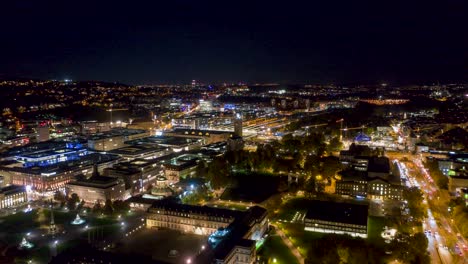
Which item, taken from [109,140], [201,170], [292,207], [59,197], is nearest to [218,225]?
[292,207]

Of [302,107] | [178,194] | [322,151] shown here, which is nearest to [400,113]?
[302,107]

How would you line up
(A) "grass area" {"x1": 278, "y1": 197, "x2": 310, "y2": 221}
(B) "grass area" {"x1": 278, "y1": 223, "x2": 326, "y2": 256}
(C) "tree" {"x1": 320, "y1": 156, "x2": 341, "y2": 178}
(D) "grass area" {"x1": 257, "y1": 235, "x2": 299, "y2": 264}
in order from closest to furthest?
(D) "grass area" {"x1": 257, "y1": 235, "x2": 299, "y2": 264} < (B) "grass area" {"x1": 278, "y1": 223, "x2": 326, "y2": 256} < (A) "grass area" {"x1": 278, "y1": 197, "x2": 310, "y2": 221} < (C) "tree" {"x1": 320, "y1": 156, "x2": 341, "y2": 178}

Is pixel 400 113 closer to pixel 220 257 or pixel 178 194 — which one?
pixel 178 194

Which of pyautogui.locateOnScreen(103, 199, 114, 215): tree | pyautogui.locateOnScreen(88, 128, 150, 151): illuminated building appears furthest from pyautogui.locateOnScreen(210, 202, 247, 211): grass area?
pyautogui.locateOnScreen(88, 128, 150, 151): illuminated building

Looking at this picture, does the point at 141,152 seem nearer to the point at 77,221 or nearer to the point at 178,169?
the point at 178,169

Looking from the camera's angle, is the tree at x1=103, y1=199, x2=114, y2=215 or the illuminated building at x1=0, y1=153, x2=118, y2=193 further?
the illuminated building at x1=0, y1=153, x2=118, y2=193

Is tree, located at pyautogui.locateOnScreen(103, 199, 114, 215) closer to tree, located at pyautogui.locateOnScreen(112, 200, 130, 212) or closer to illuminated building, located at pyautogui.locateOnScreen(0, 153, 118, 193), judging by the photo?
tree, located at pyautogui.locateOnScreen(112, 200, 130, 212)

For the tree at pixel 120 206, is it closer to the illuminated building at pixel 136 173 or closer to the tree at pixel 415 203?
the illuminated building at pixel 136 173
